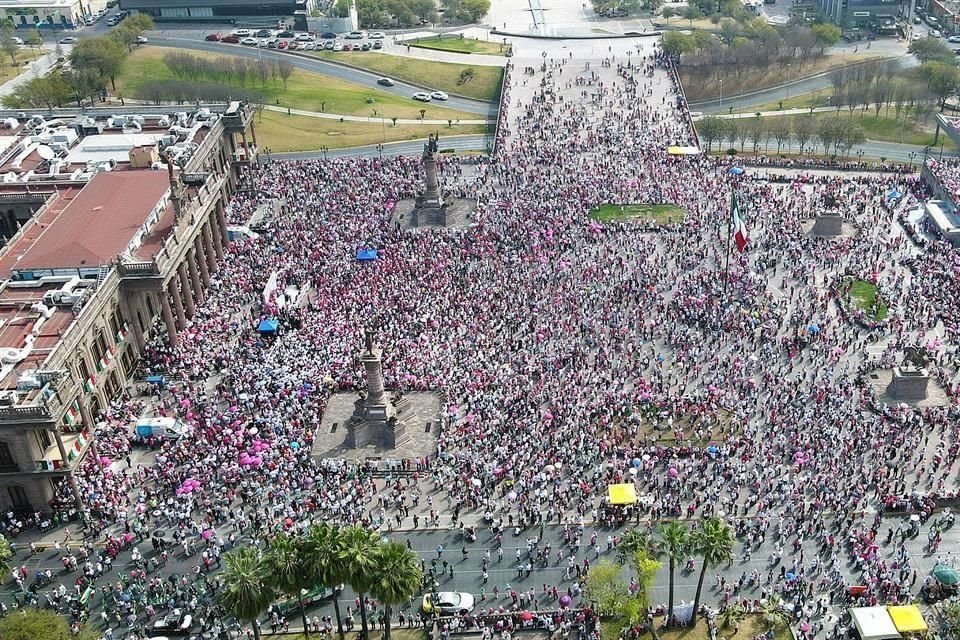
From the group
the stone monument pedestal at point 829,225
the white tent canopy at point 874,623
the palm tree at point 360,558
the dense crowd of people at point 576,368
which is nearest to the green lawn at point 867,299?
the dense crowd of people at point 576,368

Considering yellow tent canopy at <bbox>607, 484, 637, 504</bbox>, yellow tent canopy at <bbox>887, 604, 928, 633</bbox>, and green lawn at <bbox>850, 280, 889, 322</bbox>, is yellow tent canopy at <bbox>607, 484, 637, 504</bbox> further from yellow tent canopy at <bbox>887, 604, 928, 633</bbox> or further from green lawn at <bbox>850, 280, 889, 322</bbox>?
green lawn at <bbox>850, 280, 889, 322</bbox>

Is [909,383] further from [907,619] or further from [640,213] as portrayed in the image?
[640,213]

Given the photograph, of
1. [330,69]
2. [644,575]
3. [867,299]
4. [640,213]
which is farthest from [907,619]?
[330,69]

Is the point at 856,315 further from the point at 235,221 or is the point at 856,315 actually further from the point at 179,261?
the point at 235,221

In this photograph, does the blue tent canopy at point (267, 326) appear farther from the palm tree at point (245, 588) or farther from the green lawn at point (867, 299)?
the green lawn at point (867, 299)

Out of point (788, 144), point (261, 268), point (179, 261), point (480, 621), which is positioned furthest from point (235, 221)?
point (788, 144)
